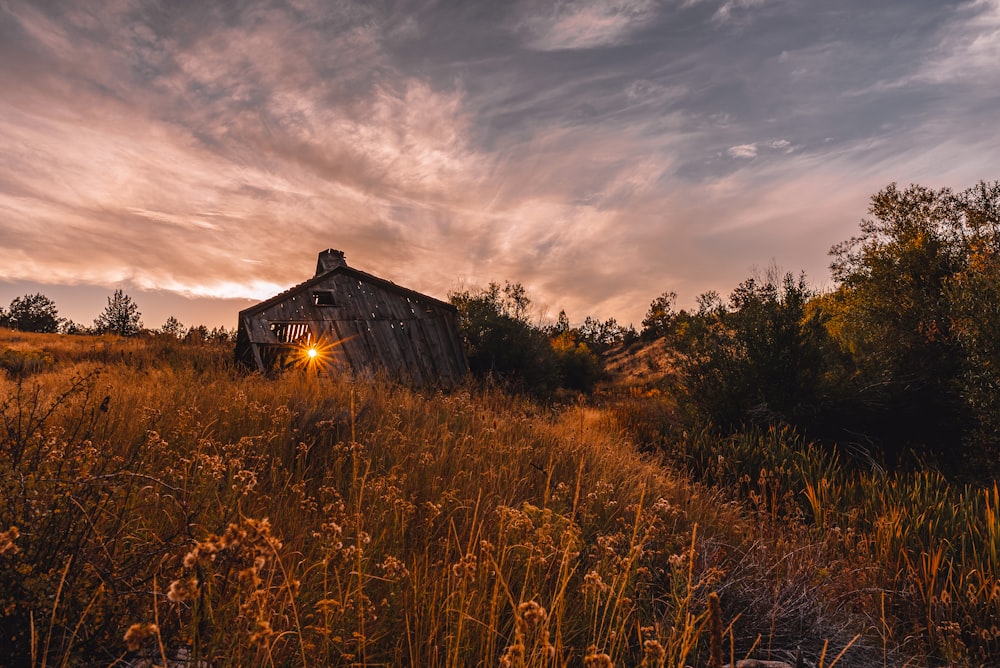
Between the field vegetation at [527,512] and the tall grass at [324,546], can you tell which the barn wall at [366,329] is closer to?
the field vegetation at [527,512]

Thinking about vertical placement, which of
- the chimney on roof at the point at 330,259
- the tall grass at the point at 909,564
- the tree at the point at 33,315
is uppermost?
the tree at the point at 33,315

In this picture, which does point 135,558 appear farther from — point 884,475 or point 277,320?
point 277,320

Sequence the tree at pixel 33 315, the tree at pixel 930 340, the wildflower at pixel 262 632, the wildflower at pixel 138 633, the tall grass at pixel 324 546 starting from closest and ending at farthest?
the wildflower at pixel 138 633 → the wildflower at pixel 262 632 → the tall grass at pixel 324 546 → the tree at pixel 930 340 → the tree at pixel 33 315

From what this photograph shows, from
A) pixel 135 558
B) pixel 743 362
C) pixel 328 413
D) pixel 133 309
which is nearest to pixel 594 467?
pixel 328 413

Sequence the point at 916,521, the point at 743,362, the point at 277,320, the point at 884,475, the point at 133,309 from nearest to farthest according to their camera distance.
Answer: the point at 916,521
the point at 884,475
the point at 743,362
the point at 277,320
the point at 133,309

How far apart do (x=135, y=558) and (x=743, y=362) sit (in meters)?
10.8

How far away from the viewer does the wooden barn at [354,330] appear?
13641 mm

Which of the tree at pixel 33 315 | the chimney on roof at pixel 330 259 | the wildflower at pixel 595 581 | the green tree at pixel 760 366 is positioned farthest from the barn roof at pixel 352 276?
the tree at pixel 33 315

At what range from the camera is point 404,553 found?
9.45 feet

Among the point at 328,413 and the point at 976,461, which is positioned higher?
the point at 328,413

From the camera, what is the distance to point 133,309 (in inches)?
1802

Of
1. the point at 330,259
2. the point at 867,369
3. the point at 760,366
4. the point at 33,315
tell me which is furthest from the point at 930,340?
the point at 33,315

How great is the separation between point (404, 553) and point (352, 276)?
1419 cm

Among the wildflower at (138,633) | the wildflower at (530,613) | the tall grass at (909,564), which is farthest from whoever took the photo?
the tall grass at (909,564)
